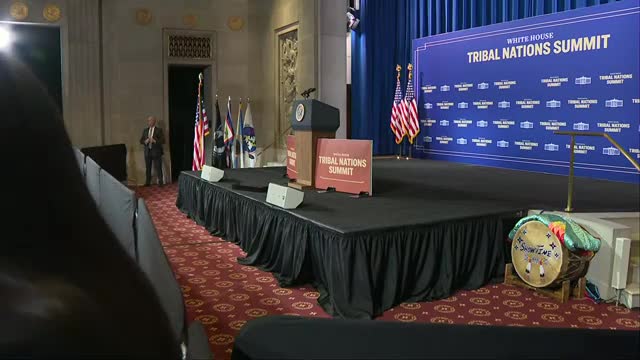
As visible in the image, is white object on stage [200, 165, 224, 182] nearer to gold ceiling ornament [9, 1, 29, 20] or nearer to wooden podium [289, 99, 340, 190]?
wooden podium [289, 99, 340, 190]

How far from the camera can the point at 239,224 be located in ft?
18.2

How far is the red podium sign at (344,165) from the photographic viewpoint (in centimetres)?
499

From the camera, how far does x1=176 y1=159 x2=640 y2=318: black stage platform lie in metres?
3.65

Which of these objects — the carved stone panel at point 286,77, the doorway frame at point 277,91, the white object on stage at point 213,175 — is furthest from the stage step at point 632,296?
the doorway frame at point 277,91

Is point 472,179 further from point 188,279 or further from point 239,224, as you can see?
point 188,279

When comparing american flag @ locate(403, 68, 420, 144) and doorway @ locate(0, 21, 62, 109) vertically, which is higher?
doorway @ locate(0, 21, 62, 109)

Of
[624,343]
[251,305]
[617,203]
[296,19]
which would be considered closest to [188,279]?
[251,305]

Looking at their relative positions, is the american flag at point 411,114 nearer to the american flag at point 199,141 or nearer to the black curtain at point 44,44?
the american flag at point 199,141

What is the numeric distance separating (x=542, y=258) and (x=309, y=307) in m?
1.55

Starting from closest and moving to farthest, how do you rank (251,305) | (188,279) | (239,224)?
1. (251,305)
2. (188,279)
3. (239,224)

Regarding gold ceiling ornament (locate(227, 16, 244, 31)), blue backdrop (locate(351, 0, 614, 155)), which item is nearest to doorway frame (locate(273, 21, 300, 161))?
gold ceiling ornament (locate(227, 16, 244, 31))

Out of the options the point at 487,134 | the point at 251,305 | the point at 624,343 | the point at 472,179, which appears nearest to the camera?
the point at 624,343

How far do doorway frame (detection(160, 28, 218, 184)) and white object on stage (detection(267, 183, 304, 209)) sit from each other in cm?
713

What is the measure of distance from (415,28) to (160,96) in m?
5.11
